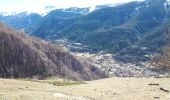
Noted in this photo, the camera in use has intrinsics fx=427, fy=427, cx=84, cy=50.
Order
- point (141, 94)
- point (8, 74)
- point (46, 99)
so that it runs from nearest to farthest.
Result: point (46, 99), point (141, 94), point (8, 74)

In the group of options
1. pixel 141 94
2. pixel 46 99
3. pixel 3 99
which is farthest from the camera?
pixel 141 94

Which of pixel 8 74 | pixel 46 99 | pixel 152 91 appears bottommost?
pixel 8 74

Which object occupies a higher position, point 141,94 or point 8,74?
point 141,94

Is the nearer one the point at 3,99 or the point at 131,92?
the point at 3,99

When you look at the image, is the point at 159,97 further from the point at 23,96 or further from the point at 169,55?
the point at 169,55

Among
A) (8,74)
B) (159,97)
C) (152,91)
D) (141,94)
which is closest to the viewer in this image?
(159,97)

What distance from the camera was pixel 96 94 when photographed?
58812 mm

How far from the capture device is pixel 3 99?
45.3m

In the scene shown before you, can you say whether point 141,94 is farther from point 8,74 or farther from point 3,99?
point 8,74

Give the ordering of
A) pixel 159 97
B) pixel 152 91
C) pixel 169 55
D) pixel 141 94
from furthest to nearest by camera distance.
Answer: pixel 169 55 → pixel 152 91 → pixel 141 94 → pixel 159 97

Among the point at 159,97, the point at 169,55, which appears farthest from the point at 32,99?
the point at 169,55

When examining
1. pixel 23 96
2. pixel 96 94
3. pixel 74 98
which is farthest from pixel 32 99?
pixel 96 94

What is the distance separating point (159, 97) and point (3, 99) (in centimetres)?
2174

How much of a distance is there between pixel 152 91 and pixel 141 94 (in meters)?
4.71
